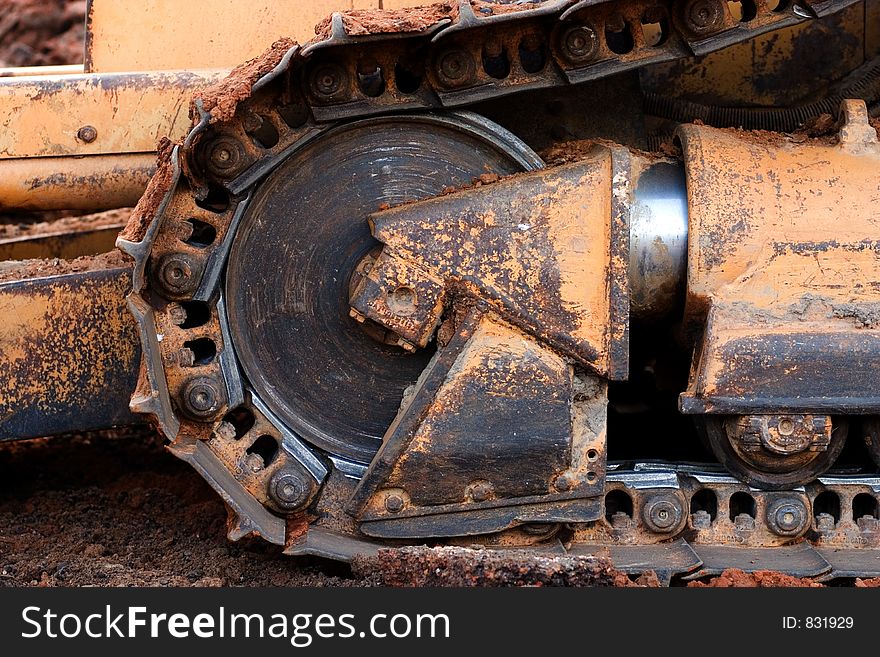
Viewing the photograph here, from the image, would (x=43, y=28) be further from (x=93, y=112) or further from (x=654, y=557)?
(x=654, y=557)

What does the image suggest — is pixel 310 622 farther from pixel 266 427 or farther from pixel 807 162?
pixel 807 162

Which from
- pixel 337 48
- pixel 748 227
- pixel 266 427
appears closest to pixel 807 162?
pixel 748 227

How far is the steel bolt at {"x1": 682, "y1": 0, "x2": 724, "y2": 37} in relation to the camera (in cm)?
293

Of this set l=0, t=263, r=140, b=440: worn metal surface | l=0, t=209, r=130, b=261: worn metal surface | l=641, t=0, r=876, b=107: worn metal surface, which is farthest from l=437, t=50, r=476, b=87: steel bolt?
l=0, t=209, r=130, b=261: worn metal surface

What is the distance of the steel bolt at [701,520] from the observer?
313cm

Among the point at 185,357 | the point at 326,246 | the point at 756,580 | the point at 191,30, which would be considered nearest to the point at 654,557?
the point at 756,580

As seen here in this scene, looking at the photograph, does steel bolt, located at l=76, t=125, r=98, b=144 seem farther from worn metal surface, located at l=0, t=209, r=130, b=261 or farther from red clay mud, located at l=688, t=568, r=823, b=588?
red clay mud, located at l=688, t=568, r=823, b=588

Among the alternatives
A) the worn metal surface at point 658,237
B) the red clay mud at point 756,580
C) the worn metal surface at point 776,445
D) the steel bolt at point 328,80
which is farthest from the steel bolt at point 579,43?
the red clay mud at point 756,580

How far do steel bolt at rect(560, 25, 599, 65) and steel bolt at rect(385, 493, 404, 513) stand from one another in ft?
3.82

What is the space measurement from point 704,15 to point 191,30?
1541 millimetres

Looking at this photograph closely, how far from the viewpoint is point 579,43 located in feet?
9.66

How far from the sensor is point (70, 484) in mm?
3938

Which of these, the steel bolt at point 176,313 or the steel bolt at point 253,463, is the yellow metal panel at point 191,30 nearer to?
the steel bolt at point 176,313

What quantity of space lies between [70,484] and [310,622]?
5.84 ft
